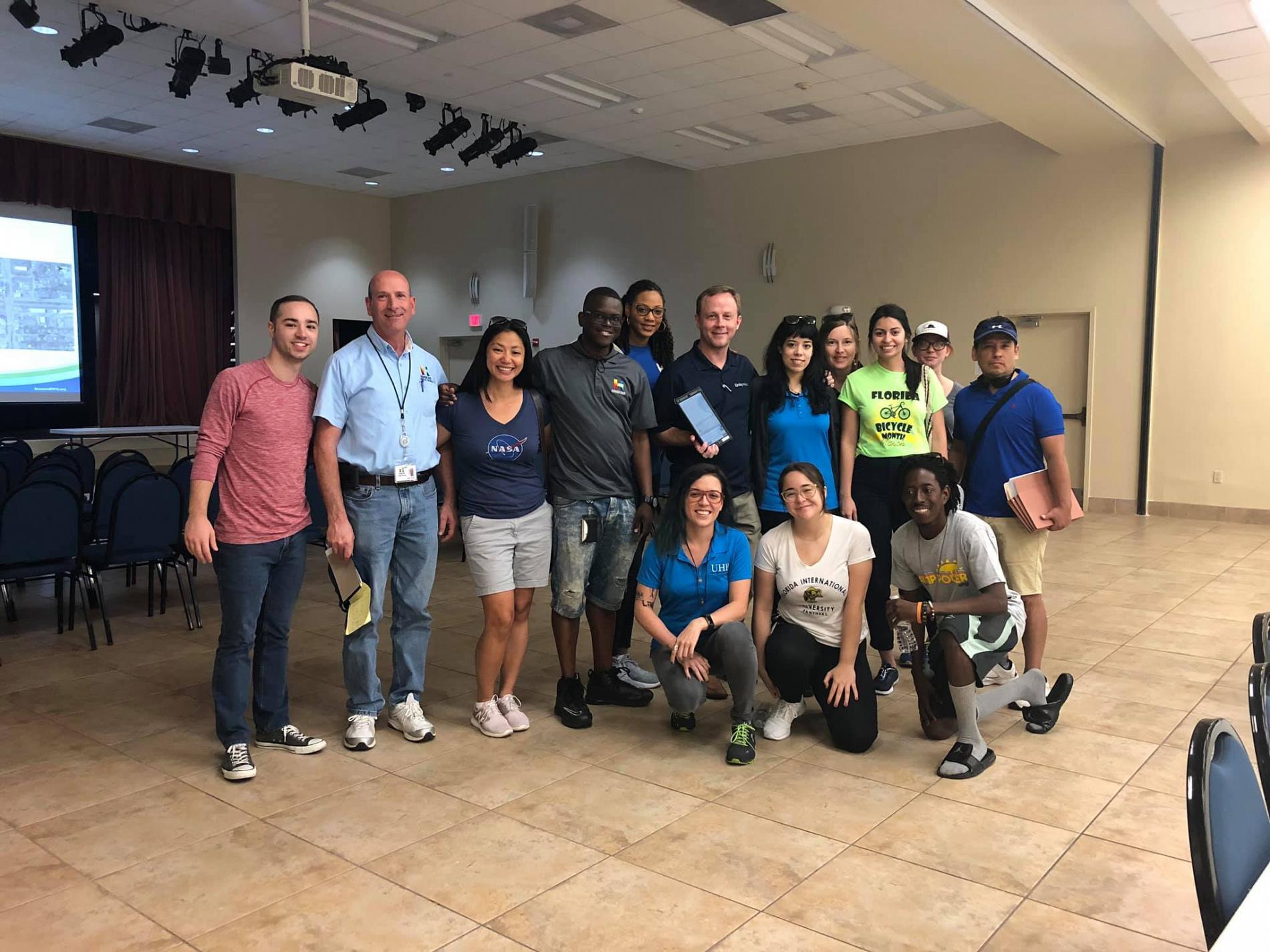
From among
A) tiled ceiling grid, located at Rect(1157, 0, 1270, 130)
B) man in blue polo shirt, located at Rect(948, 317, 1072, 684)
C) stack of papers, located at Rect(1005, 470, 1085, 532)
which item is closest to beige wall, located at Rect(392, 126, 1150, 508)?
tiled ceiling grid, located at Rect(1157, 0, 1270, 130)

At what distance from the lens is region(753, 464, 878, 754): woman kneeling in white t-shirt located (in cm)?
330

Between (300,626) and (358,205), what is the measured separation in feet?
38.0

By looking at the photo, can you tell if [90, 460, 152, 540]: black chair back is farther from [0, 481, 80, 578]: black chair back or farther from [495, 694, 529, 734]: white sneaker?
[495, 694, 529, 734]: white sneaker

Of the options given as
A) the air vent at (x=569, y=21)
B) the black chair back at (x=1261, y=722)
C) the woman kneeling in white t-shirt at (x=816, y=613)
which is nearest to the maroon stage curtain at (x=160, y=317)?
the air vent at (x=569, y=21)

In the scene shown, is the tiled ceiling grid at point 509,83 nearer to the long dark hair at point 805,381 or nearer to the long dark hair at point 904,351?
the long dark hair at point 904,351

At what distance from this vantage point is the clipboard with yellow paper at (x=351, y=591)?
3223 mm

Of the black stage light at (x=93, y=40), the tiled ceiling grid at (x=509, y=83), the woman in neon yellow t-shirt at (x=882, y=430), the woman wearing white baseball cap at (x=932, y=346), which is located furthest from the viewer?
the black stage light at (x=93, y=40)

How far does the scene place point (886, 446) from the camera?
380cm

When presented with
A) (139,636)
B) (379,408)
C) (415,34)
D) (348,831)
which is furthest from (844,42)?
(348,831)

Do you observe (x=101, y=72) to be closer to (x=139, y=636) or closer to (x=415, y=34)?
(x=415, y=34)

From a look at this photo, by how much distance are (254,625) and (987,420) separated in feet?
9.00

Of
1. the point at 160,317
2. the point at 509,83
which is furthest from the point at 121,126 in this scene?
the point at 509,83

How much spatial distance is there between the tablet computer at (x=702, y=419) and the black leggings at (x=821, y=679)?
708 mm

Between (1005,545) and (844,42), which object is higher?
(844,42)
